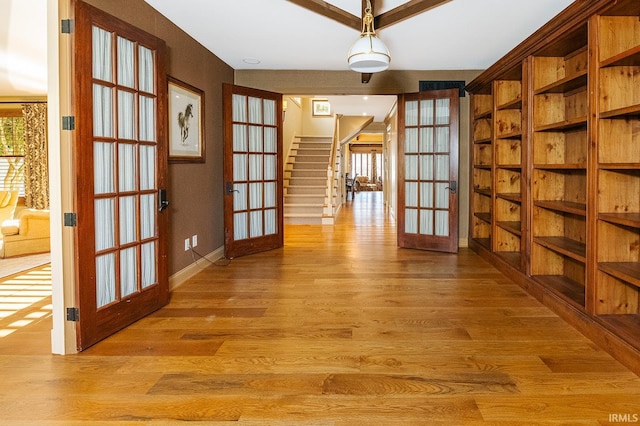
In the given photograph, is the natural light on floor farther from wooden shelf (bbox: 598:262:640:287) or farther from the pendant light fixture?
wooden shelf (bbox: 598:262:640:287)

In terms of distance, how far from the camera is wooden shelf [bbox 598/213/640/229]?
240 centimetres

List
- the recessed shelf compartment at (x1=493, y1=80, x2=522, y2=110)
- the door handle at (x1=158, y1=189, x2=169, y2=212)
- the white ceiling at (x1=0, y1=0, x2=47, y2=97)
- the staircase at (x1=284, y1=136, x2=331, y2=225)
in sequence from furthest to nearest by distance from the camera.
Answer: the staircase at (x1=284, y1=136, x2=331, y2=225) → the recessed shelf compartment at (x1=493, y1=80, x2=522, y2=110) → the white ceiling at (x1=0, y1=0, x2=47, y2=97) → the door handle at (x1=158, y1=189, x2=169, y2=212)

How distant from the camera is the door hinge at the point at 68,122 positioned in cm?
253

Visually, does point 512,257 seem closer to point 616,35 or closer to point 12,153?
point 616,35

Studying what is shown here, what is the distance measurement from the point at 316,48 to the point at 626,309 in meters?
3.82

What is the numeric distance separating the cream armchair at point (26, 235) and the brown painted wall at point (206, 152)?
8.40ft

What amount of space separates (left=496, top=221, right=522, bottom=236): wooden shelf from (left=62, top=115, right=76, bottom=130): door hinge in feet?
12.1

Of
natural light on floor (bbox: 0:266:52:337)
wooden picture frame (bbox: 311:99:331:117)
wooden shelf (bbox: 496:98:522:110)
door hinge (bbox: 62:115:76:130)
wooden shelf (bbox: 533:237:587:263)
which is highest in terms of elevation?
wooden picture frame (bbox: 311:99:331:117)

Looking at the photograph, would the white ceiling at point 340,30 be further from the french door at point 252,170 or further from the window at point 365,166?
the window at point 365,166

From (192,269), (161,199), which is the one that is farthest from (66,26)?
(192,269)

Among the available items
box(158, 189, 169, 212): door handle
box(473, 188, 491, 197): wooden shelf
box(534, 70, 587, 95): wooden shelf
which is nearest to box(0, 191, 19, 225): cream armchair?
box(158, 189, 169, 212): door handle

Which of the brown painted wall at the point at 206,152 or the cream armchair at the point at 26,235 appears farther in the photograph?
the cream armchair at the point at 26,235

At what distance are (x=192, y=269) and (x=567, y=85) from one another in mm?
3807

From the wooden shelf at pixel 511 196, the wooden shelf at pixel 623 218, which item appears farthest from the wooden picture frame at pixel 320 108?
the wooden shelf at pixel 623 218
